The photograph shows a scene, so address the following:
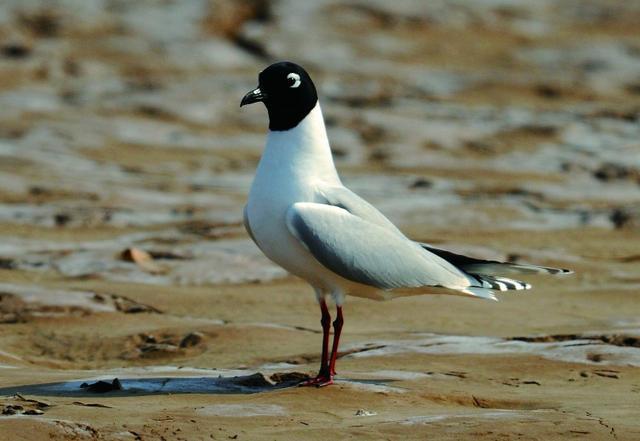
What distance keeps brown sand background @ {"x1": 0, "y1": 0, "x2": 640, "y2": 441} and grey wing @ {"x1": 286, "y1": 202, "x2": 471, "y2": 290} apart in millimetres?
472

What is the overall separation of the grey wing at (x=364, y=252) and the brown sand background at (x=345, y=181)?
47 cm

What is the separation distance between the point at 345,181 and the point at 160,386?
7.71 meters

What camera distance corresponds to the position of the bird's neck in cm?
642

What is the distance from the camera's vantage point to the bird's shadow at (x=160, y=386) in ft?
19.1

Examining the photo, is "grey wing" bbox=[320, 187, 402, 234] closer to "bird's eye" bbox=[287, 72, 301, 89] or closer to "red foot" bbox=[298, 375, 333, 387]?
"bird's eye" bbox=[287, 72, 301, 89]

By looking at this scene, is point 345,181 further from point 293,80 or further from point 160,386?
point 160,386

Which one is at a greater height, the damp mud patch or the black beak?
the black beak

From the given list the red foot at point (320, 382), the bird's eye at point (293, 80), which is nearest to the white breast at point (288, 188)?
the bird's eye at point (293, 80)

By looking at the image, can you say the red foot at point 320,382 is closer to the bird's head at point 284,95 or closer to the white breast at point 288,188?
the white breast at point 288,188

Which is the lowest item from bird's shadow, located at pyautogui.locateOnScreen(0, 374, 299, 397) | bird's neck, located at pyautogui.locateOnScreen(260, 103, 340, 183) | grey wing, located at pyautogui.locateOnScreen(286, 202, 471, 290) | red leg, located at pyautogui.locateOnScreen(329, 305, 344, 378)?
bird's shadow, located at pyautogui.locateOnScreen(0, 374, 299, 397)

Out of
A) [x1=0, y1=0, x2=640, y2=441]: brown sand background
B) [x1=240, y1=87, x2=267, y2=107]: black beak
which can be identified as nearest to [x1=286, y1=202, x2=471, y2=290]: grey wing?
[x1=0, y1=0, x2=640, y2=441]: brown sand background

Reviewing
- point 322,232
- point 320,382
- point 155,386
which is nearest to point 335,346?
point 320,382

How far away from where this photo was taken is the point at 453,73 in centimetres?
1730

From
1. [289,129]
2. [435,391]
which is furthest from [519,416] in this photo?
[289,129]
